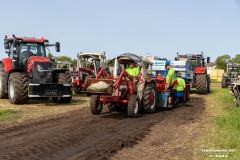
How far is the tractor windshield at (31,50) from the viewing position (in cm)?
1324

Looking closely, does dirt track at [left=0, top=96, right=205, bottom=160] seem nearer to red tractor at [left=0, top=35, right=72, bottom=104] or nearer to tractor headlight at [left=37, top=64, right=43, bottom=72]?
red tractor at [left=0, top=35, right=72, bottom=104]

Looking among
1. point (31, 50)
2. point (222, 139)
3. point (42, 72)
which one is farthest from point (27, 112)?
point (222, 139)

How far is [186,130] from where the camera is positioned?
7578 millimetres

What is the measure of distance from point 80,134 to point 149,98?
12.8ft

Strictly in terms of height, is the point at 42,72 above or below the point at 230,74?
above

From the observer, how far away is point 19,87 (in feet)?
38.0

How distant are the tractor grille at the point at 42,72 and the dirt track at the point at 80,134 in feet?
9.92

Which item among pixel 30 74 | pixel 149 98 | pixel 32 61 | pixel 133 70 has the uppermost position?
pixel 32 61

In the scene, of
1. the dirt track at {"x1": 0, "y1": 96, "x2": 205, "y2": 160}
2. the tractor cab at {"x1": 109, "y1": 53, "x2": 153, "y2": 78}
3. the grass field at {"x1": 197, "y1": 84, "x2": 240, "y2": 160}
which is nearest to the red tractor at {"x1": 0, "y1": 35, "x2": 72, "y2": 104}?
the dirt track at {"x1": 0, "y1": 96, "x2": 205, "y2": 160}

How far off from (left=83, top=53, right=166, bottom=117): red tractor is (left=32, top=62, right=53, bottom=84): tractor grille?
3.28 metres

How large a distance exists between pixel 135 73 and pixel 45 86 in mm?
3652

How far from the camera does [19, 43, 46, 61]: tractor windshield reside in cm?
1324

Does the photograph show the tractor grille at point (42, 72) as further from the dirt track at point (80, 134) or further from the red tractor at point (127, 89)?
the red tractor at point (127, 89)

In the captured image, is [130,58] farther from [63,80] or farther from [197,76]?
[197,76]
